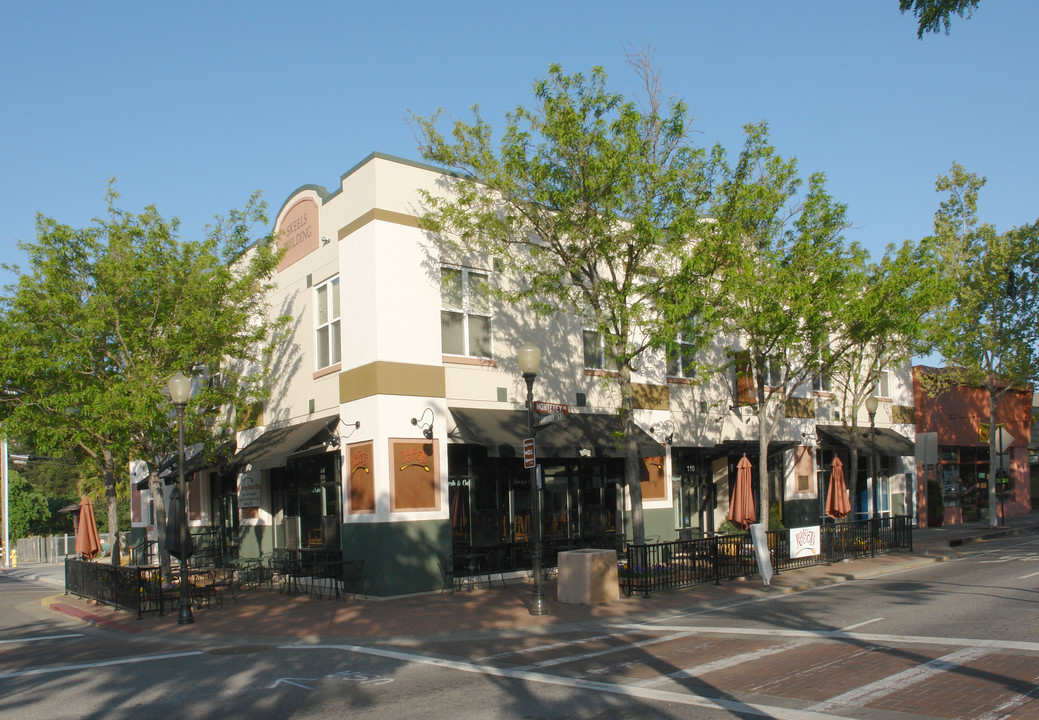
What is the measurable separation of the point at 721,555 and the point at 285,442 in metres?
10.1

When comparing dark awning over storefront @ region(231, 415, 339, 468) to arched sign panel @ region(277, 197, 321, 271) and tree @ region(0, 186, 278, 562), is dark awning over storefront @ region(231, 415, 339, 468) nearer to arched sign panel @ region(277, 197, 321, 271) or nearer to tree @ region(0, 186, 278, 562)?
tree @ region(0, 186, 278, 562)

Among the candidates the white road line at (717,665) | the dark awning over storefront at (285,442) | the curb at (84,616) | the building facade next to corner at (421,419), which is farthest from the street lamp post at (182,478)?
the white road line at (717,665)

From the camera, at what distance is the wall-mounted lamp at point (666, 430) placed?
2269 cm

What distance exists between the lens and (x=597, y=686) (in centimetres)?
895

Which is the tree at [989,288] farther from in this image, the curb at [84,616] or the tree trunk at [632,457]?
the curb at [84,616]

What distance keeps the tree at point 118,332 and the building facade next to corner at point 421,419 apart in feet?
5.87

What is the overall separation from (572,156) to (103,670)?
11.9 m

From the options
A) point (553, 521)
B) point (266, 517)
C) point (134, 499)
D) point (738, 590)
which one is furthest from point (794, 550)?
point (134, 499)

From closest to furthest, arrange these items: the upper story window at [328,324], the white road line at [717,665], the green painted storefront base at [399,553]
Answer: the white road line at [717,665] → the green painted storefront base at [399,553] → the upper story window at [328,324]

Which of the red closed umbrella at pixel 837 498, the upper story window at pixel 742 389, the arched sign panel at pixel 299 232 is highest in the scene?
the arched sign panel at pixel 299 232

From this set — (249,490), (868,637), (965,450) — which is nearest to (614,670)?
(868,637)

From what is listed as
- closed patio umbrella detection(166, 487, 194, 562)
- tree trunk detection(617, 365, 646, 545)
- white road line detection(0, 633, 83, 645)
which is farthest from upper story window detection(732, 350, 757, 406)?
white road line detection(0, 633, 83, 645)

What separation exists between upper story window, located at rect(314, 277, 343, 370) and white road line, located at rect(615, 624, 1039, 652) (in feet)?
32.8

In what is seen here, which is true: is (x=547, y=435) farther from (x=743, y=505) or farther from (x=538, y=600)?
(x=538, y=600)
